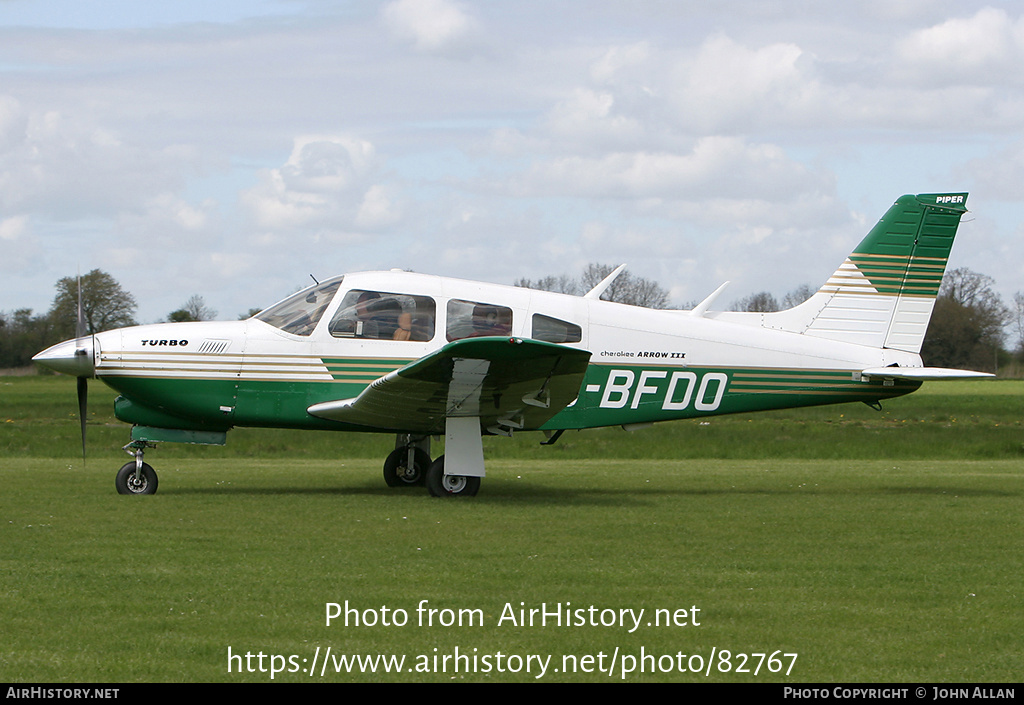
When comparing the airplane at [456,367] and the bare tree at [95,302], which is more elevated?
the airplane at [456,367]

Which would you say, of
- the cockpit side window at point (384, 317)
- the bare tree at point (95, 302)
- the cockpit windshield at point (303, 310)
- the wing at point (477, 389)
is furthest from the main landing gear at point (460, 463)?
the bare tree at point (95, 302)

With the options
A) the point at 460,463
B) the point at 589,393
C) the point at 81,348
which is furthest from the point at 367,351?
the point at 81,348

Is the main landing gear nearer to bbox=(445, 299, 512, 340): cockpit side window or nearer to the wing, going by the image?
the wing

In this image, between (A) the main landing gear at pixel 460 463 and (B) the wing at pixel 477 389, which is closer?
(B) the wing at pixel 477 389

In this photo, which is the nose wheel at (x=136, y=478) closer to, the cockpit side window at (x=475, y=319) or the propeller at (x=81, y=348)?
the propeller at (x=81, y=348)

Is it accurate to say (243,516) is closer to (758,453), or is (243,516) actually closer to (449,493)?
(449,493)

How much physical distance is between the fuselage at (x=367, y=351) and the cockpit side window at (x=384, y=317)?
1 centimetres

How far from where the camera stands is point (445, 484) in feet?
37.1

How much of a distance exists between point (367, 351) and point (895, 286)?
21.7 ft

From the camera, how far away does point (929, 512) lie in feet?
33.8

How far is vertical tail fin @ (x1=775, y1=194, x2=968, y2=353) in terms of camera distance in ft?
42.3

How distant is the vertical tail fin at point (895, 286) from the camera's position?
12.9 meters

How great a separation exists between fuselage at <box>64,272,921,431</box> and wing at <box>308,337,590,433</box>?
0.46 metres

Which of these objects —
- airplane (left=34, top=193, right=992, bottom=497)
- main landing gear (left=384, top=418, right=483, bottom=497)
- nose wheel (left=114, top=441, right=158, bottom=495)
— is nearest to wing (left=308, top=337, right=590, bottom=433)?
airplane (left=34, top=193, right=992, bottom=497)
